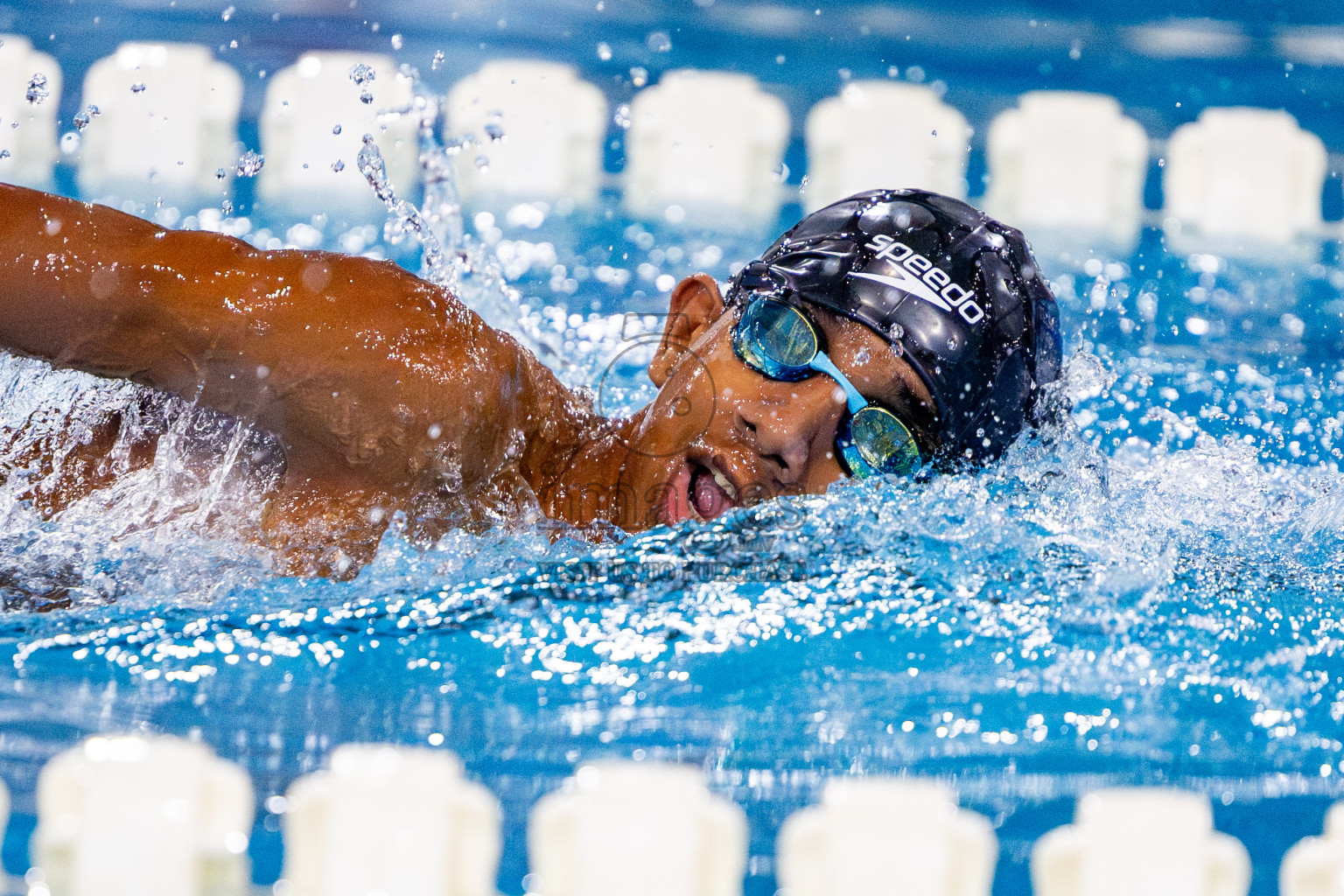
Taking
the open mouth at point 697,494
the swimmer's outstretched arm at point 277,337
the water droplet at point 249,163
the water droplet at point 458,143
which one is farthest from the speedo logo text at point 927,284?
the water droplet at point 458,143

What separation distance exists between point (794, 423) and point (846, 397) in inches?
3.3

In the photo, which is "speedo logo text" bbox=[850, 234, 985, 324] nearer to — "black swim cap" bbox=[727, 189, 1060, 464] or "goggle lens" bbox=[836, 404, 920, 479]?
"black swim cap" bbox=[727, 189, 1060, 464]

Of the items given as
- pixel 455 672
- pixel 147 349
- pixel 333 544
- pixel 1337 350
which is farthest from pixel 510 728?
pixel 1337 350

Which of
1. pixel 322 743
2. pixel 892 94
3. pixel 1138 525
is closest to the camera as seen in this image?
pixel 322 743

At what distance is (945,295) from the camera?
2.00m

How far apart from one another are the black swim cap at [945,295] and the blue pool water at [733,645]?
0.41ft

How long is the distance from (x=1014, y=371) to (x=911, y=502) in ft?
0.80

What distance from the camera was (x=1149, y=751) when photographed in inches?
71.9

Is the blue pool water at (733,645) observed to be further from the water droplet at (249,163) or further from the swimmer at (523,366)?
the water droplet at (249,163)

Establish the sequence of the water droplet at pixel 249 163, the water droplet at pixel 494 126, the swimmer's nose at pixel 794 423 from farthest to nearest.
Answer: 1. the water droplet at pixel 494 126
2. the water droplet at pixel 249 163
3. the swimmer's nose at pixel 794 423

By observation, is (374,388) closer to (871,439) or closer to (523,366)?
(523,366)

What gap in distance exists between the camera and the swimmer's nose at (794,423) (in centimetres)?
194

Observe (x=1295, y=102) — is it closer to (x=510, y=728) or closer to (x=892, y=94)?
(x=892, y=94)

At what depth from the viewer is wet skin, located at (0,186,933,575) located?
5.01 ft
